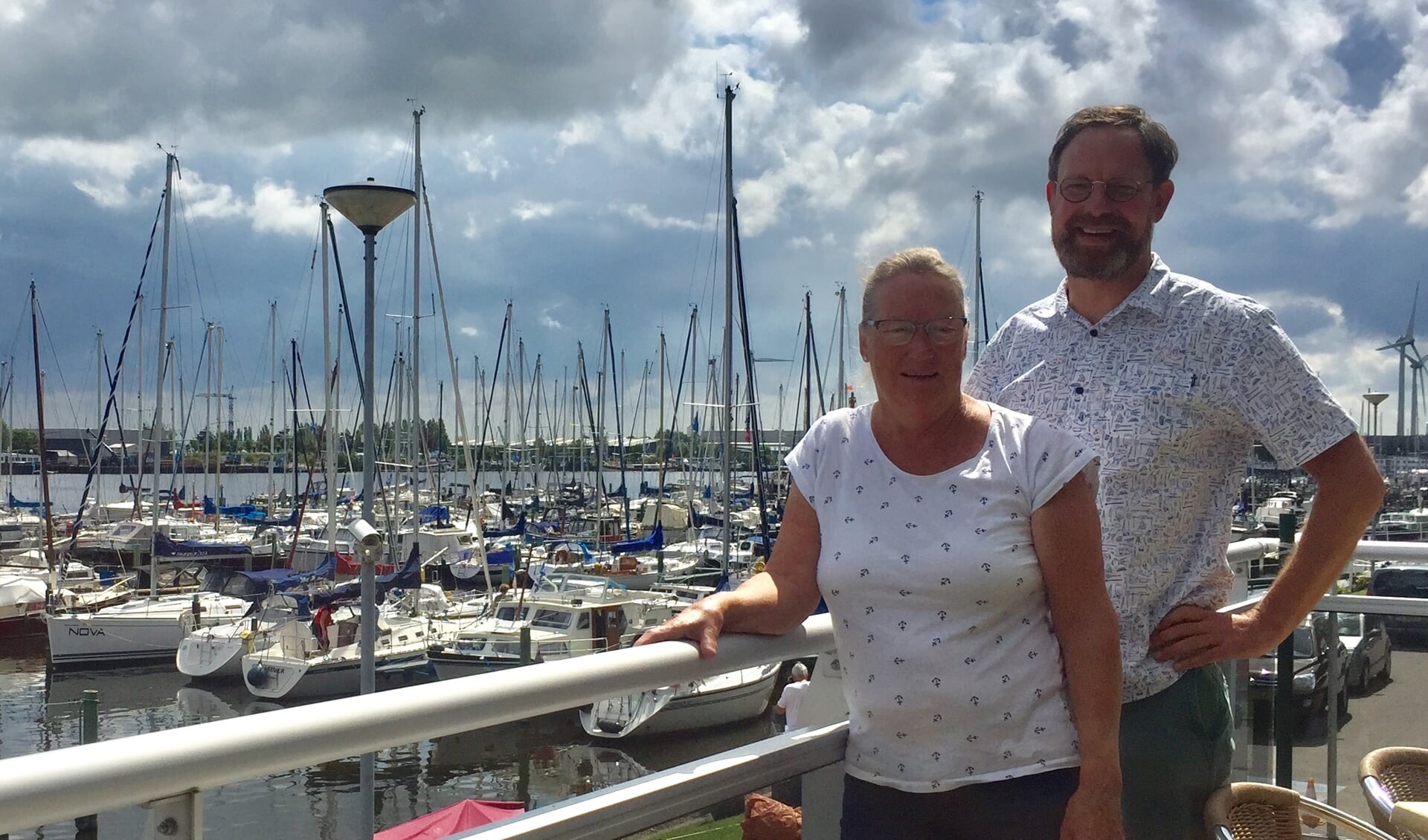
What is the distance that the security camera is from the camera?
9.55 metres

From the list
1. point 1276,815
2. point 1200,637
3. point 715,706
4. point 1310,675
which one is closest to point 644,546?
point 715,706

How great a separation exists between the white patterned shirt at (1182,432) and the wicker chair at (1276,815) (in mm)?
636

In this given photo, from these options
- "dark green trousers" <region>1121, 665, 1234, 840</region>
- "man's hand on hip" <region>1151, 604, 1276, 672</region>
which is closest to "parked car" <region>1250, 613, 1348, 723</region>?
"dark green trousers" <region>1121, 665, 1234, 840</region>

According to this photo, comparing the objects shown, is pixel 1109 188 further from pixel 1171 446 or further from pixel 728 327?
pixel 728 327

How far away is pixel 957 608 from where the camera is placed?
6.05 ft

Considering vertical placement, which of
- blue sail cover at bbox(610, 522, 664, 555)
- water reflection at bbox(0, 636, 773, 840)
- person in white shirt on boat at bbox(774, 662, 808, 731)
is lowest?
water reflection at bbox(0, 636, 773, 840)

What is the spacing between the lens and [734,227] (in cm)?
2419

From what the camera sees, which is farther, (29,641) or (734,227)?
(29,641)

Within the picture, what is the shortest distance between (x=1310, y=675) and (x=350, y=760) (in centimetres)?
1046

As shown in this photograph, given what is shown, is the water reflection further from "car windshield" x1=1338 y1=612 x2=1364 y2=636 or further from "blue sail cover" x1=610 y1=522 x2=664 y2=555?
"blue sail cover" x1=610 y1=522 x2=664 y2=555

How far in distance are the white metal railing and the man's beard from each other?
1145mm

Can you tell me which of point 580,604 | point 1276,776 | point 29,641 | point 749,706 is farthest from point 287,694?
point 1276,776

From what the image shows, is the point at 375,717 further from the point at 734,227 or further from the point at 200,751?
the point at 734,227

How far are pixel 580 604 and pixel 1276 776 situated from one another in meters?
18.2
